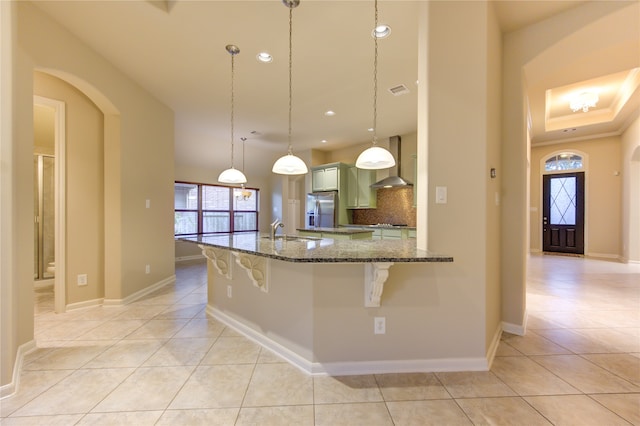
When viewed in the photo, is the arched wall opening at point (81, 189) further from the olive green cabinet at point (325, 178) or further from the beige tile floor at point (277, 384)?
the olive green cabinet at point (325, 178)

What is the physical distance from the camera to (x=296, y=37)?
267 cm

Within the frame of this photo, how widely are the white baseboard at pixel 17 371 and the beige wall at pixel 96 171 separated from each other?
33 millimetres

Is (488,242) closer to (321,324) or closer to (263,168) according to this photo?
(321,324)

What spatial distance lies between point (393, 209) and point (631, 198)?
503cm

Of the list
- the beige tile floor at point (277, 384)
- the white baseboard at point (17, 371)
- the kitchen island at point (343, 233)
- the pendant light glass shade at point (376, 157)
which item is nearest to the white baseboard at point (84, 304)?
the beige tile floor at point (277, 384)

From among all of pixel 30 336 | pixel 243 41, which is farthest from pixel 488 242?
pixel 30 336

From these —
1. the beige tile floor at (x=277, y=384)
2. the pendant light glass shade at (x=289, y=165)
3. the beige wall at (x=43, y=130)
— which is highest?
the beige wall at (x=43, y=130)

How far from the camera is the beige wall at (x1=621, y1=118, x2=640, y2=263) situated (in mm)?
5801

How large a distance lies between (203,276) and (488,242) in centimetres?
468

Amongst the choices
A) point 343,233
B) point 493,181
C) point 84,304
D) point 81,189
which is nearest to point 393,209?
point 343,233

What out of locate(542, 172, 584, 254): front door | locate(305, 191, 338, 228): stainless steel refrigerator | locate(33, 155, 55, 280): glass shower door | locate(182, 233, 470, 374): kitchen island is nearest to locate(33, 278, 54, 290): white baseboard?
locate(33, 155, 55, 280): glass shower door

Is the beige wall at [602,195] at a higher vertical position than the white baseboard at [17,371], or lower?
higher

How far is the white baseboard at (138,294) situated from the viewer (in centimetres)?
346

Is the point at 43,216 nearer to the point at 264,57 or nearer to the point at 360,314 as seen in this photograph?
the point at 264,57
